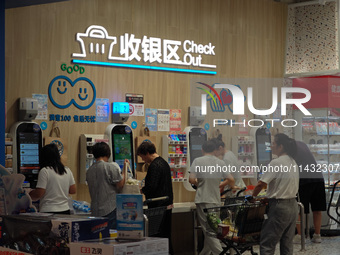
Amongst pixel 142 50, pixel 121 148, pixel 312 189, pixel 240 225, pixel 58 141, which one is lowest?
→ pixel 240 225

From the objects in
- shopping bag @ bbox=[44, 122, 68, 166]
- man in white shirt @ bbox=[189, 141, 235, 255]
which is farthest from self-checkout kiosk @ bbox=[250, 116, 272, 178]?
shopping bag @ bbox=[44, 122, 68, 166]

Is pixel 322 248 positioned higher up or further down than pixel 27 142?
further down

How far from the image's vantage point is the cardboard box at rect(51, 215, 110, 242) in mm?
2871

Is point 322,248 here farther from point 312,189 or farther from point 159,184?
point 159,184

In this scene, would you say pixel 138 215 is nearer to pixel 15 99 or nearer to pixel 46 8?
pixel 15 99

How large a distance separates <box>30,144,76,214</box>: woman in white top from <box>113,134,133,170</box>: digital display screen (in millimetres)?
1976

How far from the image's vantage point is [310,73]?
37.2ft

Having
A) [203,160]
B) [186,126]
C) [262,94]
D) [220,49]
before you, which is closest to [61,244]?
[203,160]

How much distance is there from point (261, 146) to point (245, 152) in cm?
44

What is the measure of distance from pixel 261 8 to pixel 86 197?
5.18 m

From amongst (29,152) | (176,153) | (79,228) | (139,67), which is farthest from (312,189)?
(79,228)

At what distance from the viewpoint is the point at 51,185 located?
20.2 feet

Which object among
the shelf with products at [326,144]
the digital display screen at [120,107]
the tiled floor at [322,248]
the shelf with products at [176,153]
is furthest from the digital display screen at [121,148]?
the shelf with products at [326,144]

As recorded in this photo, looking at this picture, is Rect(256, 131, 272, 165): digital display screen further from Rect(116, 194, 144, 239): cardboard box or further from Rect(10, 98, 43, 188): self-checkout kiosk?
Rect(116, 194, 144, 239): cardboard box
